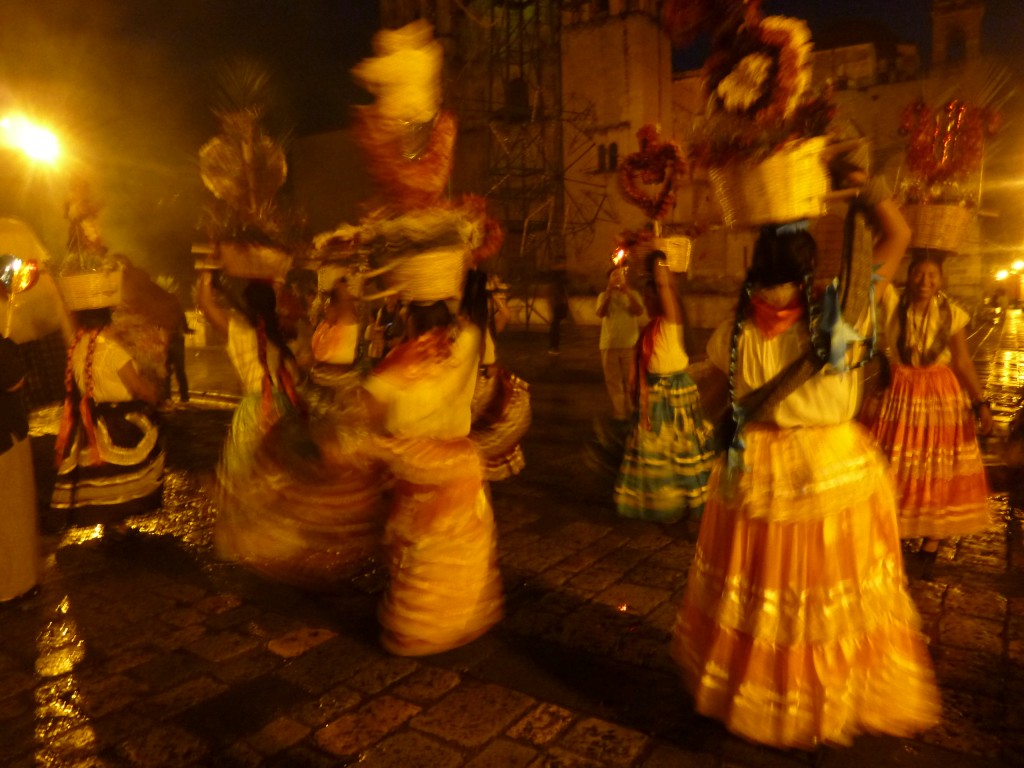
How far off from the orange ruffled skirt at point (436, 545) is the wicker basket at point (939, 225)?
10.6 ft

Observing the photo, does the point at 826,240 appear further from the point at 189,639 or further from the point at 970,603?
the point at 189,639

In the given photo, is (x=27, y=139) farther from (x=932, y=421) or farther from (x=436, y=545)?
(x=932, y=421)

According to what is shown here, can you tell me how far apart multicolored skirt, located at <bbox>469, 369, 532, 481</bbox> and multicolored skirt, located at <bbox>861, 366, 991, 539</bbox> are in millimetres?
Answer: 2766

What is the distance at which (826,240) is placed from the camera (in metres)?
3.02

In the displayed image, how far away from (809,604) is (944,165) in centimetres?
339

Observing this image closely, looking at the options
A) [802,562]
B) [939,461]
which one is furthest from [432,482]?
[939,461]

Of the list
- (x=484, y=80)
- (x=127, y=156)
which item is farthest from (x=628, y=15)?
(x=127, y=156)

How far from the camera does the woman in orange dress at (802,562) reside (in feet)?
9.23

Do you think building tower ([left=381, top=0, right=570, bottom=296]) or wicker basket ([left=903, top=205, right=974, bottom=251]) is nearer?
wicker basket ([left=903, top=205, right=974, bottom=251])

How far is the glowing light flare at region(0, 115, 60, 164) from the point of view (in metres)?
10.8

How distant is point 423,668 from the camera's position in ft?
12.9

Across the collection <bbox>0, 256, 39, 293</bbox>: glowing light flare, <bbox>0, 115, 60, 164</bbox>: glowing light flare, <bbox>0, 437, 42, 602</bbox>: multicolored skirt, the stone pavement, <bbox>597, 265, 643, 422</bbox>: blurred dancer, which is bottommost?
the stone pavement

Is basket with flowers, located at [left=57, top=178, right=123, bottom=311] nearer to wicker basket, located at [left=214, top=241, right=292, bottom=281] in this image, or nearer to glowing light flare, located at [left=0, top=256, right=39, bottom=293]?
glowing light flare, located at [left=0, top=256, right=39, bottom=293]

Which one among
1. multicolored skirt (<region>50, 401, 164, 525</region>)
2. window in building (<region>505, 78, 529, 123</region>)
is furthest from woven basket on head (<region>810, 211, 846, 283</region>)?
window in building (<region>505, 78, 529, 123</region>)
